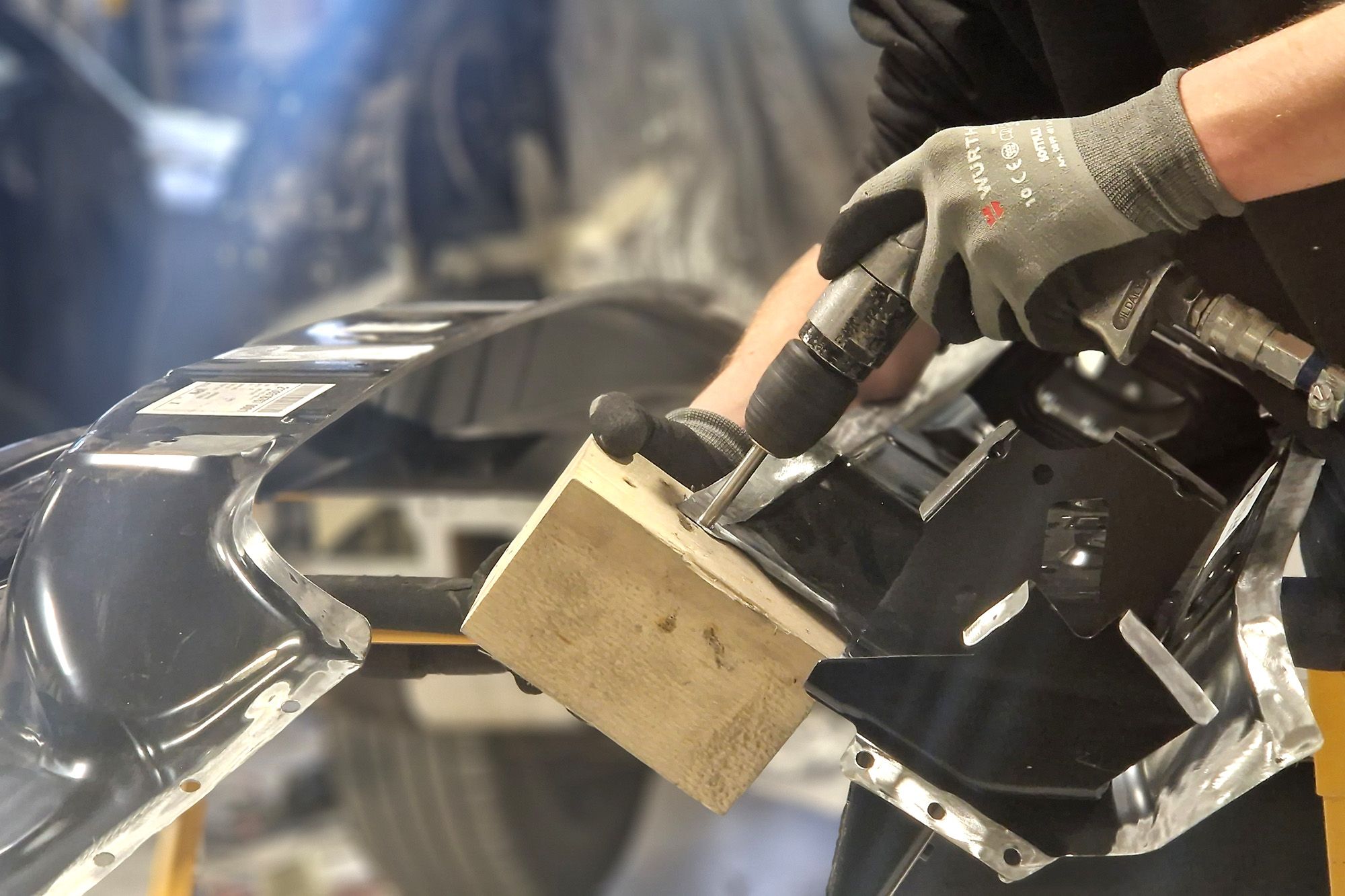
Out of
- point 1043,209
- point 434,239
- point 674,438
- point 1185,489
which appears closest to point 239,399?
point 674,438

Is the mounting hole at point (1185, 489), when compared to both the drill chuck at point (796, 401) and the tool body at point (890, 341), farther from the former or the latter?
the drill chuck at point (796, 401)

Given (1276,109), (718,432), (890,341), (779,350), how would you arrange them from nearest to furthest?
(1276,109), (890,341), (718,432), (779,350)

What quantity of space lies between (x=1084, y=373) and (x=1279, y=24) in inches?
21.3

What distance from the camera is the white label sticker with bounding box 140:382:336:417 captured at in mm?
697

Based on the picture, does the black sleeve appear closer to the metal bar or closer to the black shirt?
the black shirt

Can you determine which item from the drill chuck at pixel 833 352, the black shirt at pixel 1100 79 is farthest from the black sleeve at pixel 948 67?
the drill chuck at pixel 833 352

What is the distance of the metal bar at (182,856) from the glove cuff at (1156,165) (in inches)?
29.0

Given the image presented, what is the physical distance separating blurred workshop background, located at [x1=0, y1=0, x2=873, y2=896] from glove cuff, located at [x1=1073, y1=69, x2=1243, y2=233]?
1248mm

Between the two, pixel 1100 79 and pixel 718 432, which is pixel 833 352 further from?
pixel 1100 79

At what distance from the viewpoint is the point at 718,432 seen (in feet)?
2.47

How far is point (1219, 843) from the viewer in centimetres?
63

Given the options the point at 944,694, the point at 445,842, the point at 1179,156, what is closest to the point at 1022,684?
the point at 944,694

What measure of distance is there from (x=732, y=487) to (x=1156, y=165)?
29 centimetres

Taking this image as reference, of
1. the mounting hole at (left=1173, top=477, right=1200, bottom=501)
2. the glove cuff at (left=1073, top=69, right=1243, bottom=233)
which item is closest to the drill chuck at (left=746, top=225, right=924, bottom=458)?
the glove cuff at (left=1073, top=69, right=1243, bottom=233)
